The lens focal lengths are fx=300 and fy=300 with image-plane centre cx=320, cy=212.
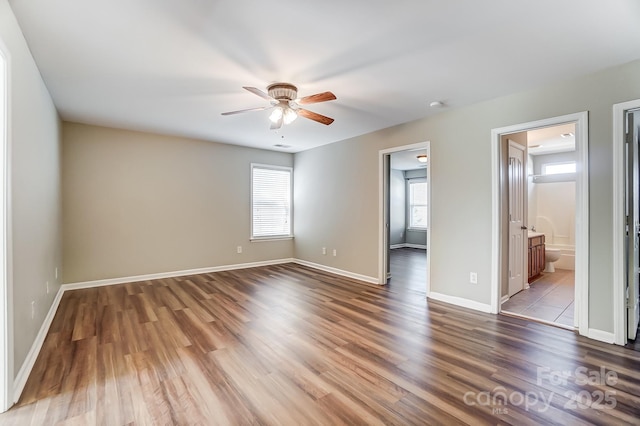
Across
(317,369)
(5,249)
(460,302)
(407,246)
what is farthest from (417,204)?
(5,249)

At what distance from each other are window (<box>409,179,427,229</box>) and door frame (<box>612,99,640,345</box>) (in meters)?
6.62

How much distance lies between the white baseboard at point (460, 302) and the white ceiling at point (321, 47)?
2.42 metres

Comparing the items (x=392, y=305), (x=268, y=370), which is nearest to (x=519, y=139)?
(x=392, y=305)

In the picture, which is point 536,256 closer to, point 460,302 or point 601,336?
point 460,302

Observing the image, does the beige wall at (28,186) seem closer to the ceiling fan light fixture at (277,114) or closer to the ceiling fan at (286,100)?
the ceiling fan at (286,100)

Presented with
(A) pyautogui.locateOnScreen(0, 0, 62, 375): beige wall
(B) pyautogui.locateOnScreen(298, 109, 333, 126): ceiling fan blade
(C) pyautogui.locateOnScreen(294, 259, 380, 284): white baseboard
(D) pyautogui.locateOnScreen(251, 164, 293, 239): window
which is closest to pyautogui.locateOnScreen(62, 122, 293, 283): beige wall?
(D) pyautogui.locateOnScreen(251, 164, 293, 239): window

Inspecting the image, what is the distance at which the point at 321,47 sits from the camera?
93.4 inches

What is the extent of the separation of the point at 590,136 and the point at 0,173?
4.56m

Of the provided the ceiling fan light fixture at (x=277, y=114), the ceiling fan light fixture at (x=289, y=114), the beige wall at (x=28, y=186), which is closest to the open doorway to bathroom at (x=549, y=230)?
the ceiling fan light fixture at (x=289, y=114)

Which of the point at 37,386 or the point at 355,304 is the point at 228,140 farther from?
the point at 37,386

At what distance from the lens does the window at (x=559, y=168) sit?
6.42 metres

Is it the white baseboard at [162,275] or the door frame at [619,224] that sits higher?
the door frame at [619,224]

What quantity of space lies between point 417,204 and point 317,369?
26.5 feet

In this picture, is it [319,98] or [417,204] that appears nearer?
[319,98]
